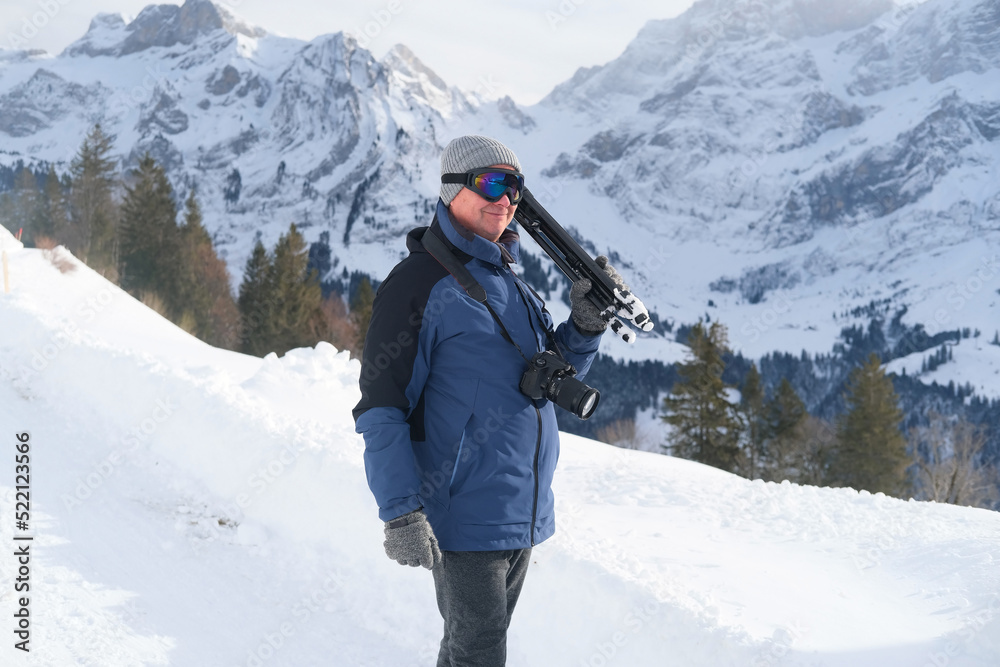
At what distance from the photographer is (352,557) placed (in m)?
6.27

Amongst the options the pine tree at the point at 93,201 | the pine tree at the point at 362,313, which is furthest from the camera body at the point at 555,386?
the pine tree at the point at 93,201

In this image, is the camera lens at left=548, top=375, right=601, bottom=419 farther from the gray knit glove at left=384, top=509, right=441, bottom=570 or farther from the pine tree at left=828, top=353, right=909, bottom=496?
the pine tree at left=828, top=353, right=909, bottom=496

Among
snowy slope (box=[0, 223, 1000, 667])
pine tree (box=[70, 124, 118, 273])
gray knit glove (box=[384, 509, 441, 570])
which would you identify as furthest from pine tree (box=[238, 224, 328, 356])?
gray knit glove (box=[384, 509, 441, 570])

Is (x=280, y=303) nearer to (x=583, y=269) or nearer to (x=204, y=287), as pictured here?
(x=204, y=287)

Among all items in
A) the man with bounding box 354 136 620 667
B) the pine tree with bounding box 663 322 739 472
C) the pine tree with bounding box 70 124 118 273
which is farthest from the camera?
the pine tree with bounding box 70 124 118 273

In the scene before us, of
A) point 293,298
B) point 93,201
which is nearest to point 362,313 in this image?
point 293,298

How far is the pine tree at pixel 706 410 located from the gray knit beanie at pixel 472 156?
31503 mm

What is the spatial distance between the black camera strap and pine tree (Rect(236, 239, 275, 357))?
125ft

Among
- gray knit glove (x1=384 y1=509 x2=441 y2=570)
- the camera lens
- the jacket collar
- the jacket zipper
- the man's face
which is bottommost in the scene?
gray knit glove (x1=384 y1=509 x2=441 y2=570)

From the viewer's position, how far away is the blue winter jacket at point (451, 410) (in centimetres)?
279

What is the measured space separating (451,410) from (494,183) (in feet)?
3.21

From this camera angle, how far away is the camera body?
297 cm

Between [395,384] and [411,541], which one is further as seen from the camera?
[395,384]

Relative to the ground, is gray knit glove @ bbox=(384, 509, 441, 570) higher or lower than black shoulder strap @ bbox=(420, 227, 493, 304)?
lower
